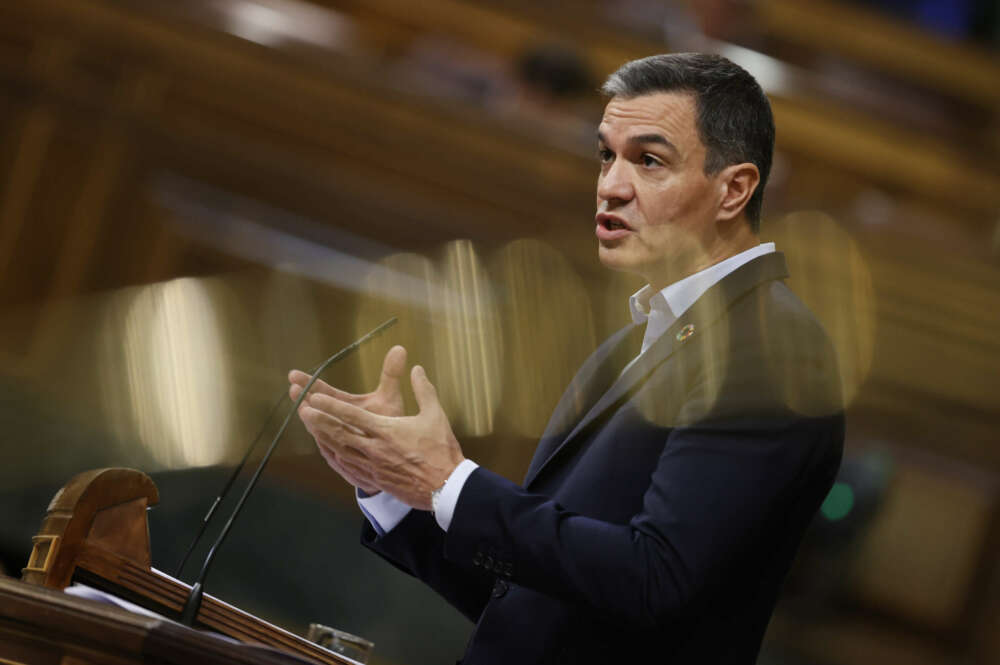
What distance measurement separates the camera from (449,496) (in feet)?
2.54

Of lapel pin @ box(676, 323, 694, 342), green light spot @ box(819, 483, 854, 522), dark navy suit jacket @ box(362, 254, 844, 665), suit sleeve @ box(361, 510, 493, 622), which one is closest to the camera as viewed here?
dark navy suit jacket @ box(362, 254, 844, 665)

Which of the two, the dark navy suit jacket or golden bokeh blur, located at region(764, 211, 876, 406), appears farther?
golden bokeh blur, located at region(764, 211, 876, 406)

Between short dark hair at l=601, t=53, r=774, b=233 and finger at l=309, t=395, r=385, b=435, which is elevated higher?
short dark hair at l=601, t=53, r=774, b=233

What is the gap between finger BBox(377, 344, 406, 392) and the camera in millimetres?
891

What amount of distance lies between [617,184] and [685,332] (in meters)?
0.14

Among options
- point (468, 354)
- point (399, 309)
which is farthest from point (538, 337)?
point (399, 309)

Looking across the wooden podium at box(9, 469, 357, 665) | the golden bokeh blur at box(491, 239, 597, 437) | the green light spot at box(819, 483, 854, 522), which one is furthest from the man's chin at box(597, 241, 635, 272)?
the green light spot at box(819, 483, 854, 522)

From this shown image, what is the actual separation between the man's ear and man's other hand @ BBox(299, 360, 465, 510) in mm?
287

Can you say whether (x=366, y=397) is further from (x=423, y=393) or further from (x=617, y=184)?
(x=617, y=184)

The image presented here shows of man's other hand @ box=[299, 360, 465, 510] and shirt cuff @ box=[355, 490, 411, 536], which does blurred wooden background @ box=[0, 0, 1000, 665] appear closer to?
shirt cuff @ box=[355, 490, 411, 536]

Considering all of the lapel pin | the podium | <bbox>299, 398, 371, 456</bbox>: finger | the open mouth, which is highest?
the open mouth

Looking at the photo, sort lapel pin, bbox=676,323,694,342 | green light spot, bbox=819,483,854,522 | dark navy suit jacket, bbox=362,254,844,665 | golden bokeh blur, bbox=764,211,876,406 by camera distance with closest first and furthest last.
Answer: dark navy suit jacket, bbox=362,254,844,665
lapel pin, bbox=676,323,694,342
green light spot, bbox=819,483,854,522
golden bokeh blur, bbox=764,211,876,406

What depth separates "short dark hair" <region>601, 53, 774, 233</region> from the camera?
911mm

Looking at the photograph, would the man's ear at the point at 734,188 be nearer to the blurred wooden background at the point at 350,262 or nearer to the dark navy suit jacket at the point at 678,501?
the dark navy suit jacket at the point at 678,501
